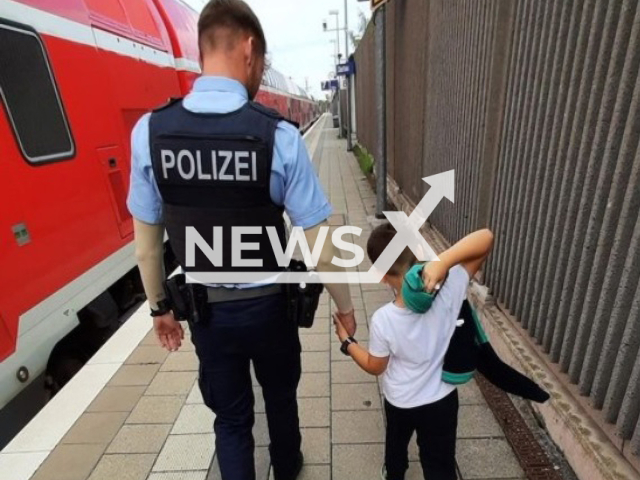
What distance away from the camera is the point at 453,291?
158cm

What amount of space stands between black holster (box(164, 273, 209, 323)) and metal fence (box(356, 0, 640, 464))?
165 centimetres

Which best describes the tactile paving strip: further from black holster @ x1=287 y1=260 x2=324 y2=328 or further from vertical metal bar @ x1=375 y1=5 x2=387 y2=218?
vertical metal bar @ x1=375 y1=5 x2=387 y2=218

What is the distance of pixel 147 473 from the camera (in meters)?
2.35

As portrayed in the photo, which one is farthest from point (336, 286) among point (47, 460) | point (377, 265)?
point (47, 460)

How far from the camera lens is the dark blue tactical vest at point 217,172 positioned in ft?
4.83

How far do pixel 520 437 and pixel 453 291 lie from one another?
136 centimetres

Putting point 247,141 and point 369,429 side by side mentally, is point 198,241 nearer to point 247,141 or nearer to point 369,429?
point 247,141

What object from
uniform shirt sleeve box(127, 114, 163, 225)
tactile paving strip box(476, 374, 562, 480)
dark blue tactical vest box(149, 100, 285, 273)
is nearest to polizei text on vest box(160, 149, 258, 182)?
dark blue tactical vest box(149, 100, 285, 273)

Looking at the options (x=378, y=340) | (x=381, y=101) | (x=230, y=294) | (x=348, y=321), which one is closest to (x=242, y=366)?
(x=230, y=294)

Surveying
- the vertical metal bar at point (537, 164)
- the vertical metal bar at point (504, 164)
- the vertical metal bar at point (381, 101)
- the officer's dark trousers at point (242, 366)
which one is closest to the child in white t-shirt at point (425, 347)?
the officer's dark trousers at point (242, 366)

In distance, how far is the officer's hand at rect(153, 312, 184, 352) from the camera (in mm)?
1986

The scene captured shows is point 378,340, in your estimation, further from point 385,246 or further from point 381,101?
point 381,101

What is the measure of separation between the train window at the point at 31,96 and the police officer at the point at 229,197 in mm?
1618

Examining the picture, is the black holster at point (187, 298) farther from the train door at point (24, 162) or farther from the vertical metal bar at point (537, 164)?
the vertical metal bar at point (537, 164)
